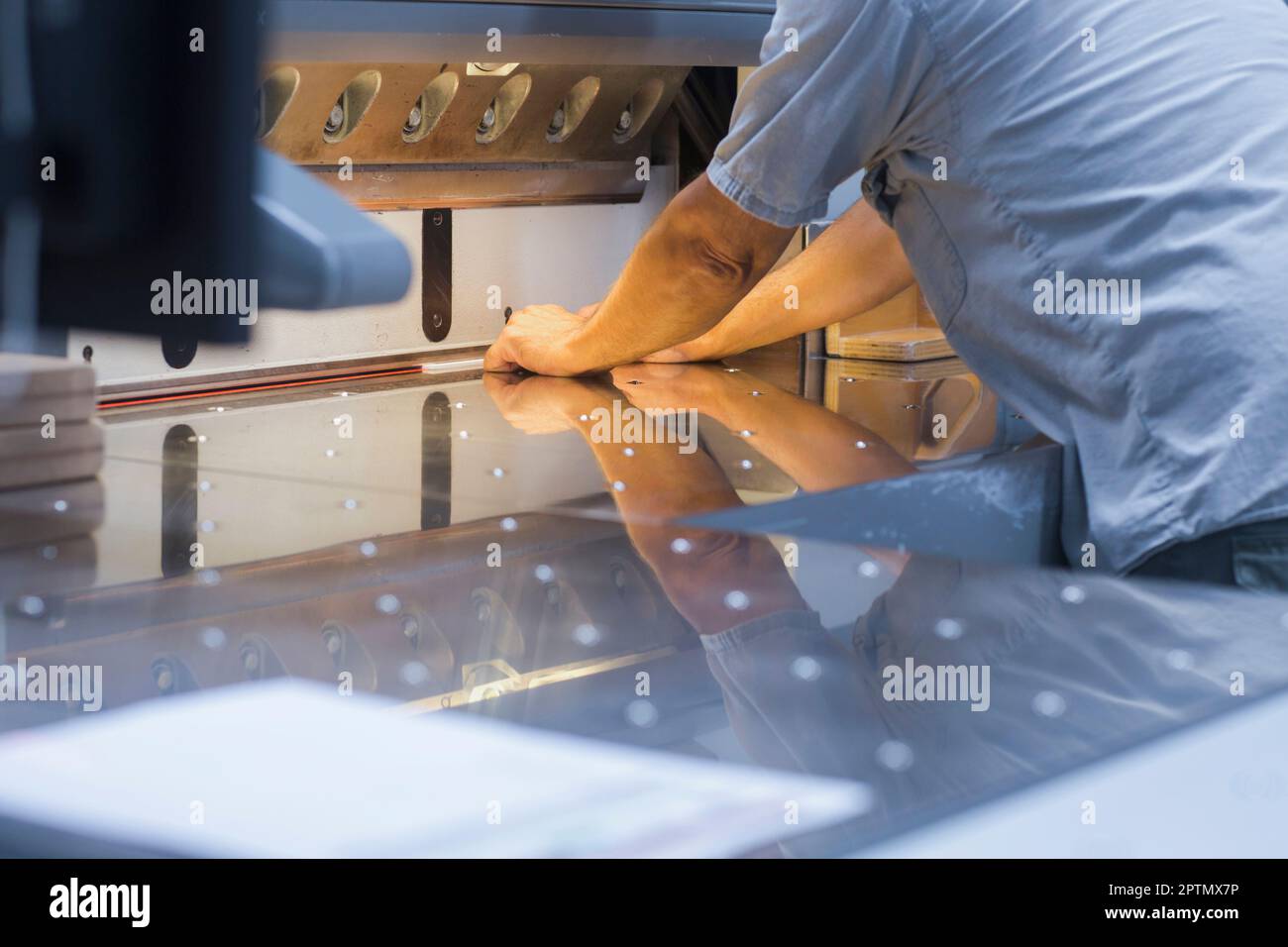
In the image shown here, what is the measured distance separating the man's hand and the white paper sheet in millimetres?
1227

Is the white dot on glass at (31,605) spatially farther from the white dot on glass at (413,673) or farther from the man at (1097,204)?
the man at (1097,204)

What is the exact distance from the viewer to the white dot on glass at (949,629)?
32.7 inches

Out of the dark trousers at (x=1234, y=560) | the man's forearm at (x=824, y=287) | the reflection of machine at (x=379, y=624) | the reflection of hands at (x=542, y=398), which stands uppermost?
the man's forearm at (x=824, y=287)

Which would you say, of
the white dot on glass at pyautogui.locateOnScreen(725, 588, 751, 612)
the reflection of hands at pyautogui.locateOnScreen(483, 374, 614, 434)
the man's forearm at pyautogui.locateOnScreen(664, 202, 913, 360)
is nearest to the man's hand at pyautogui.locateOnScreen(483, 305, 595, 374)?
the reflection of hands at pyautogui.locateOnScreen(483, 374, 614, 434)

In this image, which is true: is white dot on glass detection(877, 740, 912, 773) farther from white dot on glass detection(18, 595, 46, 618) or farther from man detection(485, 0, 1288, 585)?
man detection(485, 0, 1288, 585)

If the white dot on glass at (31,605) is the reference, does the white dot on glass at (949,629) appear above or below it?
below

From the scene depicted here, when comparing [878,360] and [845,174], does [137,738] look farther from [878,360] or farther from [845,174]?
[878,360]

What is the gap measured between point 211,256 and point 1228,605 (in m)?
0.68

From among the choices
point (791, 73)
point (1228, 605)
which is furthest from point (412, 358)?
point (1228, 605)

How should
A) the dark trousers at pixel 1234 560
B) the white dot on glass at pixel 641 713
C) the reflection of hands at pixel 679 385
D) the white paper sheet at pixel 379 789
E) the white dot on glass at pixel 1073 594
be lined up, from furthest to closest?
1. the reflection of hands at pixel 679 385
2. the dark trousers at pixel 1234 560
3. the white dot on glass at pixel 1073 594
4. the white dot on glass at pixel 641 713
5. the white paper sheet at pixel 379 789

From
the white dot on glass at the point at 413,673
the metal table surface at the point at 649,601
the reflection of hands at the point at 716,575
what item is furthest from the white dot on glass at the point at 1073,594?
the white dot on glass at the point at 413,673

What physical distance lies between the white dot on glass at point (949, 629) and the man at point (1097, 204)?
0.42 metres

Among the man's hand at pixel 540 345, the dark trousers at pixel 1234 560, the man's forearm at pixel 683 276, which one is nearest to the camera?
the dark trousers at pixel 1234 560

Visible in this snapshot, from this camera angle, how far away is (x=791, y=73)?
1.33m
